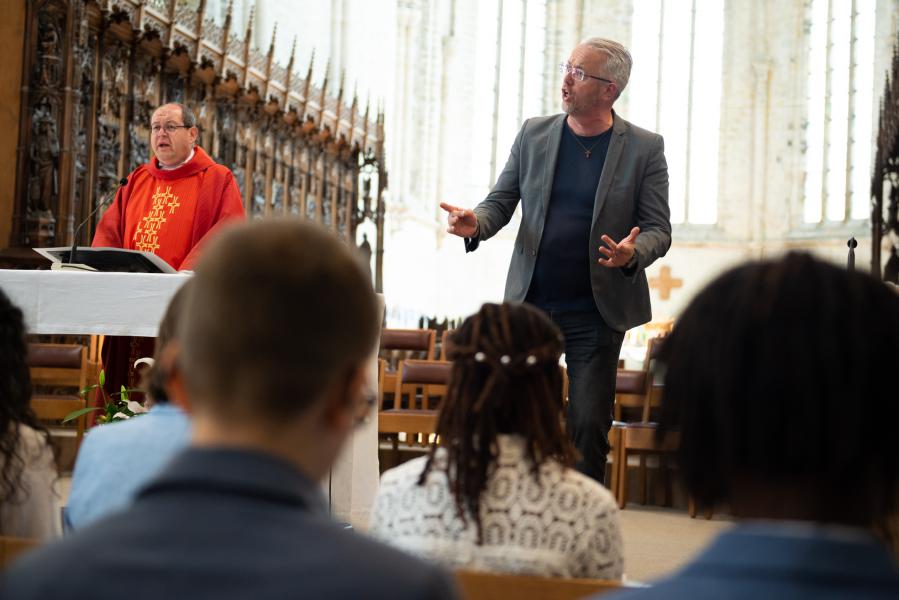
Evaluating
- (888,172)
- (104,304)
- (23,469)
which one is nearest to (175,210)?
(104,304)

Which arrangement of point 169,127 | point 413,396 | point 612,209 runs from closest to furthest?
point 612,209, point 169,127, point 413,396

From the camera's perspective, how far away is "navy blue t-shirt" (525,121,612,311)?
13.8ft

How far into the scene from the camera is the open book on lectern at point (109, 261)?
488 centimetres

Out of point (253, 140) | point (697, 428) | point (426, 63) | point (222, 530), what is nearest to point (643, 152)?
point (697, 428)

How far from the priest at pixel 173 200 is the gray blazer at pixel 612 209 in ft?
6.71

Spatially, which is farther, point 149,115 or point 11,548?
point 149,115

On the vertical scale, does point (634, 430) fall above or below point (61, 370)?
below

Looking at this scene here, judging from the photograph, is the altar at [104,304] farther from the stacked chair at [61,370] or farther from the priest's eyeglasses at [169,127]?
the stacked chair at [61,370]

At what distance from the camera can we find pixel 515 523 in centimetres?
209

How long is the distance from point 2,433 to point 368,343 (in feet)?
4.35

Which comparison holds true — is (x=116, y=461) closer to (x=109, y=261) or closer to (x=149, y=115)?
(x=109, y=261)

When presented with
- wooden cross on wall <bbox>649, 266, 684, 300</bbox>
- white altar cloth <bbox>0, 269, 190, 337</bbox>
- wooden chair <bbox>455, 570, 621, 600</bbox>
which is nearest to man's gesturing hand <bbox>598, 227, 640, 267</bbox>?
white altar cloth <bbox>0, 269, 190, 337</bbox>

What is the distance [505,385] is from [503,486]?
209 mm

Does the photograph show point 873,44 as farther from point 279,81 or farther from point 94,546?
point 94,546
